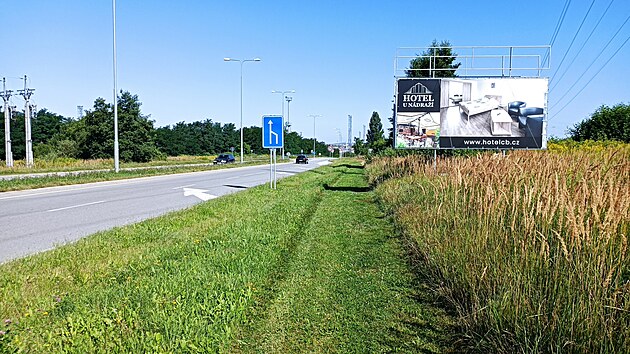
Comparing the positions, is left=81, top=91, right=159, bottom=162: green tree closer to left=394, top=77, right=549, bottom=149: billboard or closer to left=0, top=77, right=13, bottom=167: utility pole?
left=0, top=77, right=13, bottom=167: utility pole

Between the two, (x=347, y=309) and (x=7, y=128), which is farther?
(x=7, y=128)

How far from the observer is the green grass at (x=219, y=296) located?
4.15m

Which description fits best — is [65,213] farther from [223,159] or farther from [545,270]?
[223,159]

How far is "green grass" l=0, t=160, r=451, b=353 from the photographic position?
4148 mm

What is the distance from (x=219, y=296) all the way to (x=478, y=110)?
1624cm

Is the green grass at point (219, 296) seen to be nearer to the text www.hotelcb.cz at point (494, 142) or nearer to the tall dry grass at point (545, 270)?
the tall dry grass at point (545, 270)

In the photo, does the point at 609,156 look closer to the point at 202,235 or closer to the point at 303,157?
the point at 202,235

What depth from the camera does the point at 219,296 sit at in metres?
5.13

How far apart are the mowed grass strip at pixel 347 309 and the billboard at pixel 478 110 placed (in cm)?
1147

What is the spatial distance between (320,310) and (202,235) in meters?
4.55

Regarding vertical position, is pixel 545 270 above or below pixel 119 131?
below

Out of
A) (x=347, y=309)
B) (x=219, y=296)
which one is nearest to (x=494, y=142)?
(x=347, y=309)

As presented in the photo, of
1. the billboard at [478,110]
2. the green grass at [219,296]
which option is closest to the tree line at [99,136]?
the billboard at [478,110]

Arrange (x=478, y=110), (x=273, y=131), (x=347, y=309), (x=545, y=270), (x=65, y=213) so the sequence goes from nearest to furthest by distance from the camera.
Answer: (x=545, y=270)
(x=347, y=309)
(x=65, y=213)
(x=478, y=110)
(x=273, y=131)
